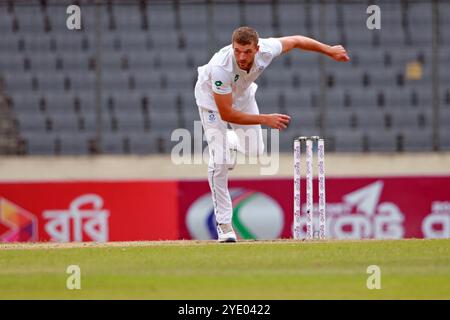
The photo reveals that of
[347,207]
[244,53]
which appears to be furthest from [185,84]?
[244,53]

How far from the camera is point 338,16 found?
827 inches

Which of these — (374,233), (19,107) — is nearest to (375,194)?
(374,233)

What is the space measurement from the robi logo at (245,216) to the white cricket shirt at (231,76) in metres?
6.27

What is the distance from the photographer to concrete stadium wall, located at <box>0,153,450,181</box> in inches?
756

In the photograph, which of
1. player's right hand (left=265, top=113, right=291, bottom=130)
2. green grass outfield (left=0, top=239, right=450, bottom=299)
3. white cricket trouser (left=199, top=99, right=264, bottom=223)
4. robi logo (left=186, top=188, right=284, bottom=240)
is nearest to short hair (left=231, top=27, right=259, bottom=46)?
player's right hand (left=265, top=113, right=291, bottom=130)

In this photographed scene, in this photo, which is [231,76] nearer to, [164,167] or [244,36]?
[244,36]

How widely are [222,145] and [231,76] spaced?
0.85m

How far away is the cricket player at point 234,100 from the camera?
11.4m

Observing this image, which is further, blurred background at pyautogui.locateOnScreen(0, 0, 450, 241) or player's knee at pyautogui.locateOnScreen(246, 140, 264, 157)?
blurred background at pyautogui.locateOnScreen(0, 0, 450, 241)

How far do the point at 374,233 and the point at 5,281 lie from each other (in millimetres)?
9280

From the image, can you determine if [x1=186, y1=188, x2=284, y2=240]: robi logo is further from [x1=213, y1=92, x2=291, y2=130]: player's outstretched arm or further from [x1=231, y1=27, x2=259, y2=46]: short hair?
[x1=231, y1=27, x2=259, y2=46]: short hair

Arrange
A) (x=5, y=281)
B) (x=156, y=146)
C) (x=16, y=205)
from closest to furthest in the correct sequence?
(x=5, y=281) → (x=16, y=205) → (x=156, y=146)

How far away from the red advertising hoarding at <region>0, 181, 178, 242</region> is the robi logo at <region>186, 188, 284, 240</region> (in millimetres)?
329

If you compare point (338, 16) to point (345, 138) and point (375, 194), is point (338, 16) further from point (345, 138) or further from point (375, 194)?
point (375, 194)
